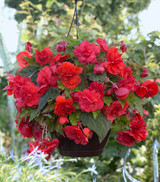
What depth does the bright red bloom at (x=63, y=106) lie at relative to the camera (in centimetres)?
89

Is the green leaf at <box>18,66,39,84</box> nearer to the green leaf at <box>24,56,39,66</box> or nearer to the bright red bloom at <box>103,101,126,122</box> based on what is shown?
the green leaf at <box>24,56,39,66</box>

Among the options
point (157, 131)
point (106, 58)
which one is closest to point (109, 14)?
point (157, 131)

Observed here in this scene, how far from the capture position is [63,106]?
2.97 ft

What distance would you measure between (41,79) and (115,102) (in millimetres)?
322

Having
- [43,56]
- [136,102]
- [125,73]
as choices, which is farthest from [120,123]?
[43,56]

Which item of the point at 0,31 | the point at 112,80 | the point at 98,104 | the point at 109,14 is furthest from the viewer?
the point at 109,14

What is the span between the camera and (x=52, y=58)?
40.6 inches

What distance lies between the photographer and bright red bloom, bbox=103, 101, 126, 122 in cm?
96

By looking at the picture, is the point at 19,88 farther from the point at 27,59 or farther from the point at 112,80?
the point at 112,80

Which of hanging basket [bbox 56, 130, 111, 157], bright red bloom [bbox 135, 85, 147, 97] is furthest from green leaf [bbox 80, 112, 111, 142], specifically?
bright red bloom [bbox 135, 85, 147, 97]

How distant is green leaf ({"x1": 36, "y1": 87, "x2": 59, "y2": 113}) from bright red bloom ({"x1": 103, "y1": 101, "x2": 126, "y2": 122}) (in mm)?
218

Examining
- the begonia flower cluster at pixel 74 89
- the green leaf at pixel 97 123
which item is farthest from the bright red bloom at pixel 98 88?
the green leaf at pixel 97 123

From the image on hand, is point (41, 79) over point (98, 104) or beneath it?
over

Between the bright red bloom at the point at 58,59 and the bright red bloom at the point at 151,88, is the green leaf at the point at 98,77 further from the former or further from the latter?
the bright red bloom at the point at 151,88
